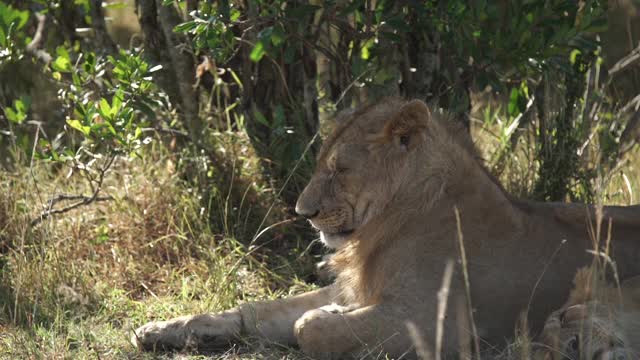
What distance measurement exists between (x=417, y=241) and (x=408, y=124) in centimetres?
43

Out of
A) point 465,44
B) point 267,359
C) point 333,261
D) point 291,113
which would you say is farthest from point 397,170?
point 291,113

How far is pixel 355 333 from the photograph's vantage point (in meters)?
3.86

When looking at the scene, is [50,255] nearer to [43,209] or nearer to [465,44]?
[43,209]

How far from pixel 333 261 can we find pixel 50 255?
1.36 metres

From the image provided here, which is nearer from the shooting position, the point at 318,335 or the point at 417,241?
the point at 318,335

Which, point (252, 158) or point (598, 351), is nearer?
point (598, 351)

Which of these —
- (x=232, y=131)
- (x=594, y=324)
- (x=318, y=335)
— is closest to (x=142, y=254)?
(x=232, y=131)

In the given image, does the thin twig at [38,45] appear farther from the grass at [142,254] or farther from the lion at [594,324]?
the lion at [594,324]

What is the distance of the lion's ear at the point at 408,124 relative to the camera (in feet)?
13.1

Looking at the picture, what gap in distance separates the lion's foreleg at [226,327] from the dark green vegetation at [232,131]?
0.21 m

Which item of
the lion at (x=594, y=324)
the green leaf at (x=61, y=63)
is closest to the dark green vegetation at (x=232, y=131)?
the green leaf at (x=61, y=63)

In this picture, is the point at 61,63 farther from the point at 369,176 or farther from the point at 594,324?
the point at 594,324

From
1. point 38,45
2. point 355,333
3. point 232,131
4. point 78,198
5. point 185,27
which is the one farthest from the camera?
point 38,45

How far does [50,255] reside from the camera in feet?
16.1
